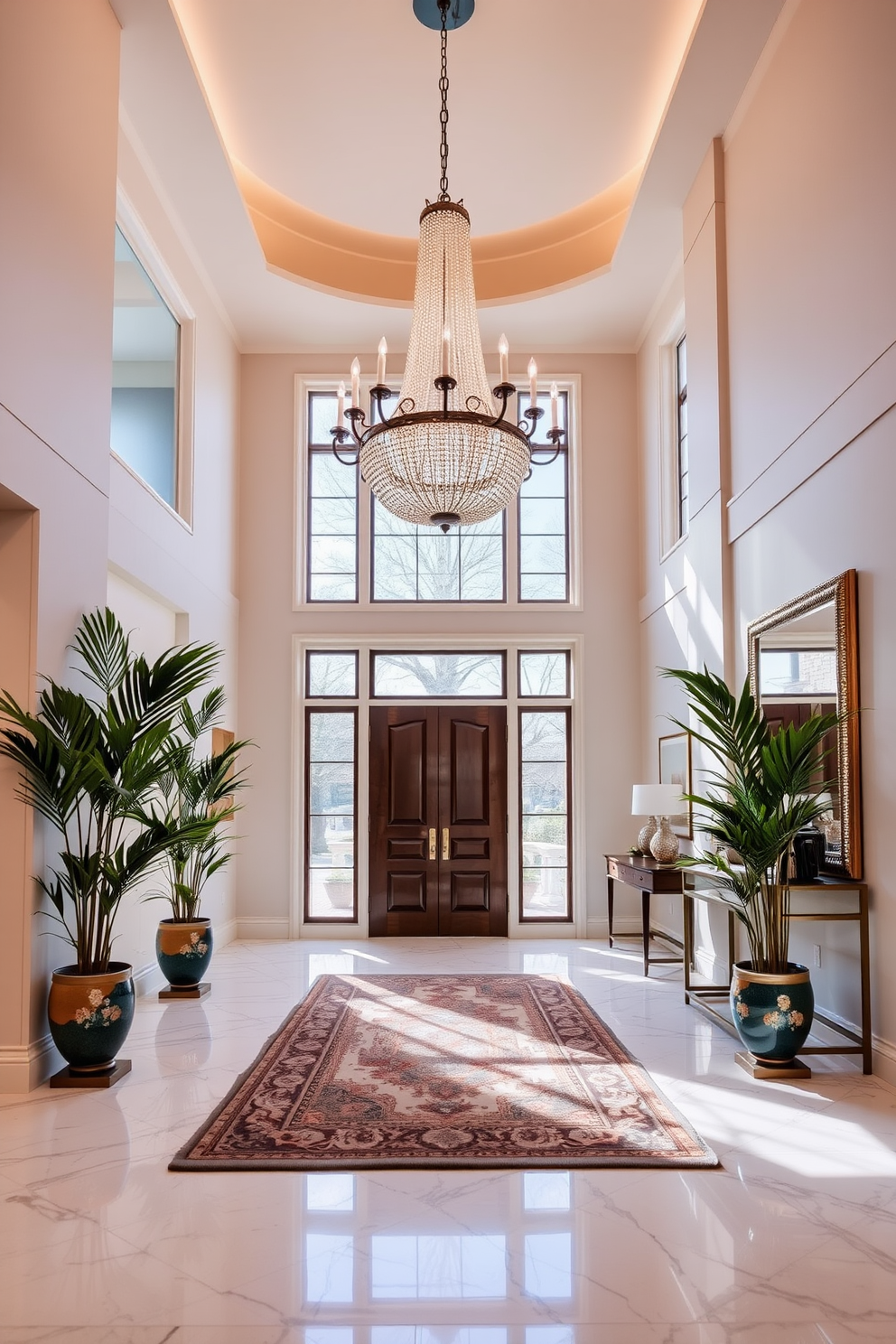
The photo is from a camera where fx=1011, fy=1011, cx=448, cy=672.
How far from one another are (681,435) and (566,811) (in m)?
3.43

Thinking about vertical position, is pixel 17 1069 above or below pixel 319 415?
below

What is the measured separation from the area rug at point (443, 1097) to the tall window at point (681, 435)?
412 centimetres

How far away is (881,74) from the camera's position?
423cm

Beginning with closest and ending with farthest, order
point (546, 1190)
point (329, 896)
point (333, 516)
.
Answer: point (546, 1190) → point (329, 896) → point (333, 516)

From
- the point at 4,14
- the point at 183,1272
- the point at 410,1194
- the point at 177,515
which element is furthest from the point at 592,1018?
the point at 4,14

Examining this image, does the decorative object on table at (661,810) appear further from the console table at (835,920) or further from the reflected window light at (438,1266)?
the reflected window light at (438,1266)

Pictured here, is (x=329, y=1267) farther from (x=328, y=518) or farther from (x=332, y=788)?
(x=328, y=518)

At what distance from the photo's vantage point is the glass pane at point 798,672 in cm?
484

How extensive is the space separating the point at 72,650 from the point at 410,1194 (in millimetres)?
2939

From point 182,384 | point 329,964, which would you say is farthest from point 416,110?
point 329,964

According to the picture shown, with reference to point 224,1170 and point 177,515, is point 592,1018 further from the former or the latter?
point 177,515

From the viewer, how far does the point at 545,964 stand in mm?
7547

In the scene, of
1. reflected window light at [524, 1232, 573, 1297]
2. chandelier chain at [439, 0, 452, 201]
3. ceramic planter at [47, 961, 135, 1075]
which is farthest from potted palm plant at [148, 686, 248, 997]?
reflected window light at [524, 1232, 573, 1297]

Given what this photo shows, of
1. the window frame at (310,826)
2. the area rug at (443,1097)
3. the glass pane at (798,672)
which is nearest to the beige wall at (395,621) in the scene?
the window frame at (310,826)
